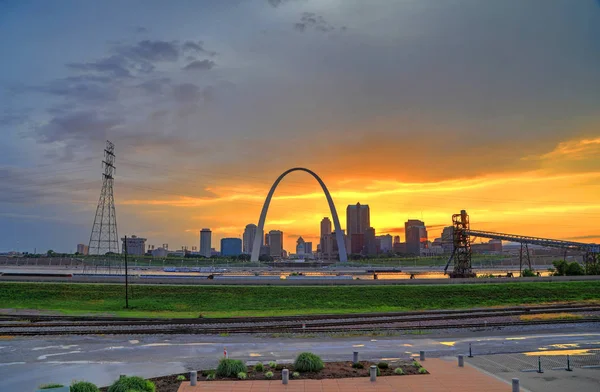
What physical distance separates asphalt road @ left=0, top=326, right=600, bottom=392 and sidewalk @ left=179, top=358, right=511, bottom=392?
3.93 metres

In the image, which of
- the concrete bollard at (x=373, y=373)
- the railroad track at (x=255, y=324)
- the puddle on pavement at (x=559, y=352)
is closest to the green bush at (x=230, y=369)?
the concrete bollard at (x=373, y=373)

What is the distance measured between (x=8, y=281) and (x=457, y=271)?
219 feet

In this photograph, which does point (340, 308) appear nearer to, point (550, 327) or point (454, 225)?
point (550, 327)

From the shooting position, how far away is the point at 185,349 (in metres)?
25.6

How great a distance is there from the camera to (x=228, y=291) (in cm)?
5200

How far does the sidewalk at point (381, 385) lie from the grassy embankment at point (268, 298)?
23.7 metres

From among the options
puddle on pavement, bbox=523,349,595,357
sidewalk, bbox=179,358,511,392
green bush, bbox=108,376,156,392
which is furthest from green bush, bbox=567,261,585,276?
green bush, bbox=108,376,156,392

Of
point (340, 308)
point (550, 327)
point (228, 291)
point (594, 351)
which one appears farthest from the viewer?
point (228, 291)

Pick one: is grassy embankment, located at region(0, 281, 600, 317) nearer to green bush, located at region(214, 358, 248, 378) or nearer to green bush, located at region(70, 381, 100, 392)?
green bush, located at region(214, 358, 248, 378)

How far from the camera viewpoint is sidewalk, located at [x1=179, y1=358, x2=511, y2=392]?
56.6 ft

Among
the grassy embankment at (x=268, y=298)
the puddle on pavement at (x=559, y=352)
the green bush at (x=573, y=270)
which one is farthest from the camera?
the green bush at (x=573, y=270)

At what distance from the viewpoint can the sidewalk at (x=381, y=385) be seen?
17.3 m

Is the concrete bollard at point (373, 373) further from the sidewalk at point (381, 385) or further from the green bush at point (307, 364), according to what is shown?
the green bush at point (307, 364)

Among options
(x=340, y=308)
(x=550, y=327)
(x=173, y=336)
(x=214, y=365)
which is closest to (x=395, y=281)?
(x=340, y=308)
